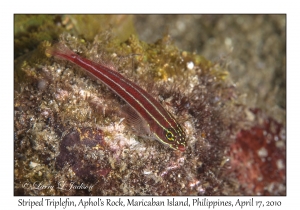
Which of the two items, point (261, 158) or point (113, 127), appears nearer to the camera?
point (113, 127)

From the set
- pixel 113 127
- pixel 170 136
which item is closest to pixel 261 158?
pixel 170 136

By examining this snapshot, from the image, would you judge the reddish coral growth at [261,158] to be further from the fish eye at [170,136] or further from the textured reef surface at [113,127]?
the fish eye at [170,136]

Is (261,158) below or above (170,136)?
below

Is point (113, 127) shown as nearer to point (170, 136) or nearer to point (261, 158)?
point (170, 136)

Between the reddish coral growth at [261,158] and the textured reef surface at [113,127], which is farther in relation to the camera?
the reddish coral growth at [261,158]

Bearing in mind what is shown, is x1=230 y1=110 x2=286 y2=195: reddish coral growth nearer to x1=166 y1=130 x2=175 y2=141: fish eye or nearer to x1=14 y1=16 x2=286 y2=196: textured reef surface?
x1=14 y1=16 x2=286 y2=196: textured reef surface

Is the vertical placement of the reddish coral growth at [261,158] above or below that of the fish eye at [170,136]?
below

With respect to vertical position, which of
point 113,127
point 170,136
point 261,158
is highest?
point 113,127

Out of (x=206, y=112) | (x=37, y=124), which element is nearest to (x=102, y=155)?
(x=37, y=124)

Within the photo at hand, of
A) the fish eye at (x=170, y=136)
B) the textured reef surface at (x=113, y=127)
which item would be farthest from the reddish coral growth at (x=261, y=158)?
the fish eye at (x=170, y=136)
